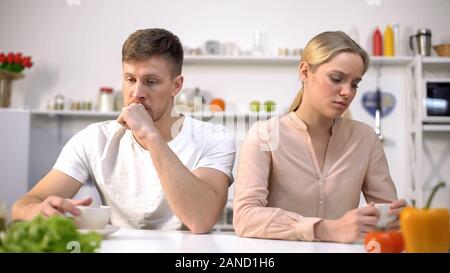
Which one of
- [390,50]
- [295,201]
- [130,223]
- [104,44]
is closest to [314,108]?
[295,201]

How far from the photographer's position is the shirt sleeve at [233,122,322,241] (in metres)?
0.97

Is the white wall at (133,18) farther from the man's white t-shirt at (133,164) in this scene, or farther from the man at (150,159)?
the man's white t-shirt at (133,164)

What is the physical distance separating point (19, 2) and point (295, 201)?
746 mm

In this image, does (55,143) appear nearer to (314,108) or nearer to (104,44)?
(104,44)

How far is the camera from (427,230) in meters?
0.74

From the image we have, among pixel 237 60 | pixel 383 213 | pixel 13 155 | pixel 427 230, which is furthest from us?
pixel 237 60

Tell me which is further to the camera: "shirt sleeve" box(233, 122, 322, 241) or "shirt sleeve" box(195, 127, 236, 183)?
"shirt sleeve" box(195, 127, 236, 183)

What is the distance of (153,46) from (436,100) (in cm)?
186

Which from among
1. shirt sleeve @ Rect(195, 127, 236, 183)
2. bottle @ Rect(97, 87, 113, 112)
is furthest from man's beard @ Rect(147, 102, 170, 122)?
bottle @ Rect(97, 87, 113, 112)

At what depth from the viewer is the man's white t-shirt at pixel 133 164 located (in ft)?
→ 4.17

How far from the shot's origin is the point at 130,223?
128 cm

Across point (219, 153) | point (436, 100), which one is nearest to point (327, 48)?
point (219, 153)

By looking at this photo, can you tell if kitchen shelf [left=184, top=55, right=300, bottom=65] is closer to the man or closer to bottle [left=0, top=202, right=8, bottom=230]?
the man

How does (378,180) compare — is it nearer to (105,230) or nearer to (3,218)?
(105,230)
